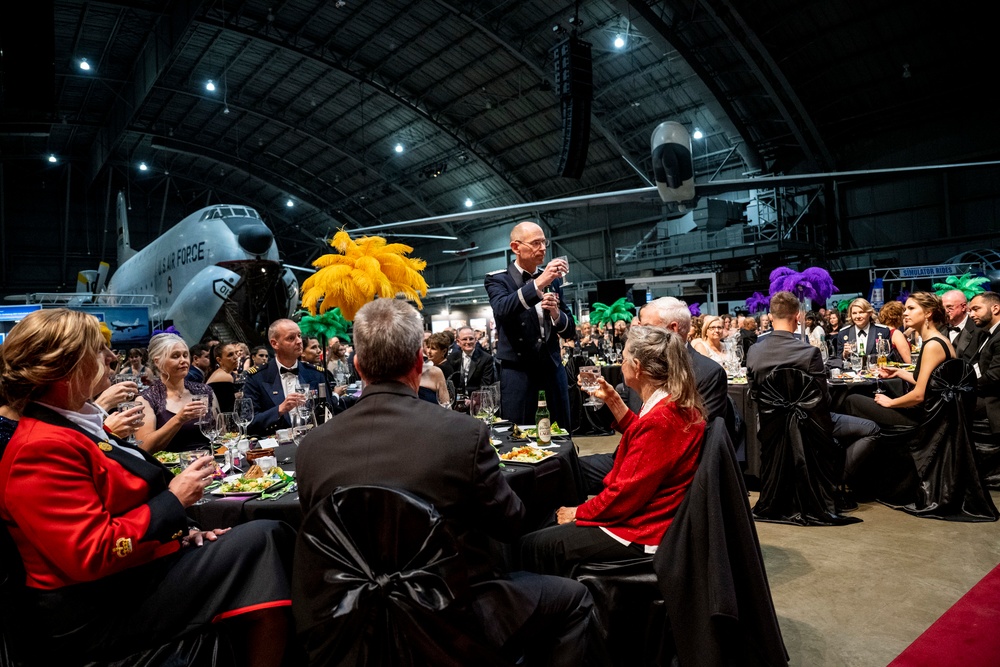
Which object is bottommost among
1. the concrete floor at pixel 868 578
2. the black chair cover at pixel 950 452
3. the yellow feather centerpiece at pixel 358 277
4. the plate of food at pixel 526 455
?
the concrete floor at pixel 868 578

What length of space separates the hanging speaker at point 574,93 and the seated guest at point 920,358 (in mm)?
7411

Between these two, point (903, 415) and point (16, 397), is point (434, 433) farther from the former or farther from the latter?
point (903, 415)

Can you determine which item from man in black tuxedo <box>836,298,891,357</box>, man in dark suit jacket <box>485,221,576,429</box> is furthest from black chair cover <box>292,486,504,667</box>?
man in black tuxedo <box>836,298,891,357</box>

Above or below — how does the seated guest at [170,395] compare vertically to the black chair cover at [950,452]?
above

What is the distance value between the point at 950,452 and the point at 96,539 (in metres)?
4.75

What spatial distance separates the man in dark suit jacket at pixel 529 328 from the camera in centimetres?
341

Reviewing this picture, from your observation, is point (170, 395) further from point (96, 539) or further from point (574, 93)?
point (574, 93)

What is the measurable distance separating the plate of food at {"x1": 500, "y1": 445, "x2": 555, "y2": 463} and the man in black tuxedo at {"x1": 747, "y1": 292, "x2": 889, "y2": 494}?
2170 millimetres

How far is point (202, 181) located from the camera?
91.2ft

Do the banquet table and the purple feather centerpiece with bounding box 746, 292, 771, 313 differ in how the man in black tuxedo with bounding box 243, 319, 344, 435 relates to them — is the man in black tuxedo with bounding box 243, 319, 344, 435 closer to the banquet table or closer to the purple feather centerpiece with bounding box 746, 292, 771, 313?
the banquet table

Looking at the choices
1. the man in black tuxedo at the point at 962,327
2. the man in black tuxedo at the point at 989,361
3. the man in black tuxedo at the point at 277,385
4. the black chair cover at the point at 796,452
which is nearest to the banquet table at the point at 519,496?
the man in black tuxedo at the point at 277,385

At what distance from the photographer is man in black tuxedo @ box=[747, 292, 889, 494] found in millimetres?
3783

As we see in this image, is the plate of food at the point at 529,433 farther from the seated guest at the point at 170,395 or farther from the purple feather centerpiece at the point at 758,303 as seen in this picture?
the purple feather centerpiece at the point at 758,303

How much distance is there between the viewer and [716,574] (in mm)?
1810
